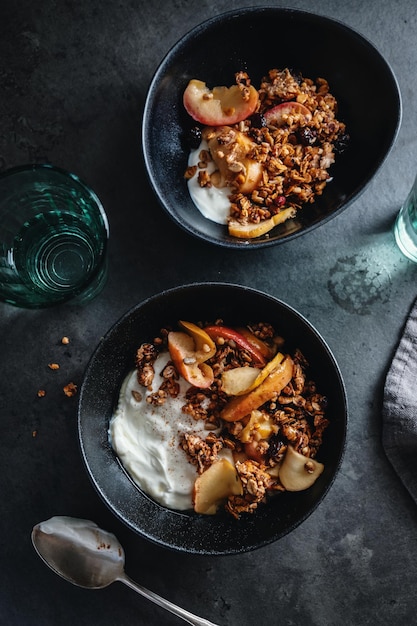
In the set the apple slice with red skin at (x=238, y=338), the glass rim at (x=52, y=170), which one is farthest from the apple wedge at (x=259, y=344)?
the glass rim at (x=52, y=170)

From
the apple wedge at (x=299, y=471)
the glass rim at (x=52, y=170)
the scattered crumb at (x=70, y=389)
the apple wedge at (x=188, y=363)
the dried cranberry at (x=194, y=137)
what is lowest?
the scattered crumb at (x=70, y=389)

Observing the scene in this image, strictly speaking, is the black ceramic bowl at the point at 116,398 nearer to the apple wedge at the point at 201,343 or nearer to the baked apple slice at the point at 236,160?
the apple wedge at the point at 201,343

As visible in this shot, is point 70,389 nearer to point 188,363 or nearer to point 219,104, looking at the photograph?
point 188,363

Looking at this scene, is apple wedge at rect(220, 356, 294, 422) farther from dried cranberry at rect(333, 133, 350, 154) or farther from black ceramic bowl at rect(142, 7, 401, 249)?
dried cranberry at rect(333, 133, 350, 154)

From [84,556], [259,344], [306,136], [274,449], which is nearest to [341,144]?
[306,136]

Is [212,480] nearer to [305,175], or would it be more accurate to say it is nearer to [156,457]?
[156,457]
